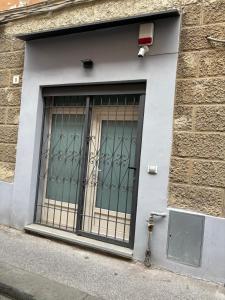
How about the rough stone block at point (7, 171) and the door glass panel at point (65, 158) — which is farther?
the rough stone block at point (7, 171)

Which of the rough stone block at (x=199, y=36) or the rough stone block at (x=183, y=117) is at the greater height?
the rough stone block at (x=199, y=36)

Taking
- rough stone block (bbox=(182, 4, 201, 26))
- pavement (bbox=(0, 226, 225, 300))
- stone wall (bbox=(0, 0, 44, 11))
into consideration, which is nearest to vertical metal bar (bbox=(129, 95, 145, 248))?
pavement (bbox=(0, 226, 225, 300))

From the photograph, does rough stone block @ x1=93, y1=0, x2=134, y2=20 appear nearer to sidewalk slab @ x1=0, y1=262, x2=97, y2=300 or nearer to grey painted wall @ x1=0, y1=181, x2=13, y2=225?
grey painted wall @ x1=0, y1=181, x2=13, y2=225

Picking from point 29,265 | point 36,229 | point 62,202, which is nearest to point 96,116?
point 62,202

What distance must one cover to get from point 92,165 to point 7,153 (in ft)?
5.30

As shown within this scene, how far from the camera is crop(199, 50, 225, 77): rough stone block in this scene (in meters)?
4.10

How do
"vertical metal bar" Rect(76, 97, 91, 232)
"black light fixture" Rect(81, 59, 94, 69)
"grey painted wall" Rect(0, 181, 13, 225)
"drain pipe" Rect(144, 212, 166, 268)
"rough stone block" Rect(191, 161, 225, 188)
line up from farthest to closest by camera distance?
"grey painted wall" Rect(0, 181, 13, 225), "vertical metal bar" Rect(76, 97, 91, 232), "black light fixture" Rect(81, 59, 94, 69), "drain pipe" Rect(144, 212, 166, 268), "rough stone block" Rect(191, 161, 225, 188)

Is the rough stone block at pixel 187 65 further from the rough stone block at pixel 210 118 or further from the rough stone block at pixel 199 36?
the rough stone block at pixel 210 118

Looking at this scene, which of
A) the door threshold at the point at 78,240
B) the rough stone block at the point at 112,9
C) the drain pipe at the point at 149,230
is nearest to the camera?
the drain pipe at the point at 149,230

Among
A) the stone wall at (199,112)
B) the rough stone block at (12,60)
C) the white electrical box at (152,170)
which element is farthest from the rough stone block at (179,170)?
the rough stone block at (12,60)

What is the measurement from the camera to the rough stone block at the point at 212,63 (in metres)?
4.10

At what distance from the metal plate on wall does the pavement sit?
0.77 feet

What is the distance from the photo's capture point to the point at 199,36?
425 centimetres

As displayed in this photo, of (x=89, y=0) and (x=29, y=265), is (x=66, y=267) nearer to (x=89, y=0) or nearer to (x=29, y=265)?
(x=29, y=265)
